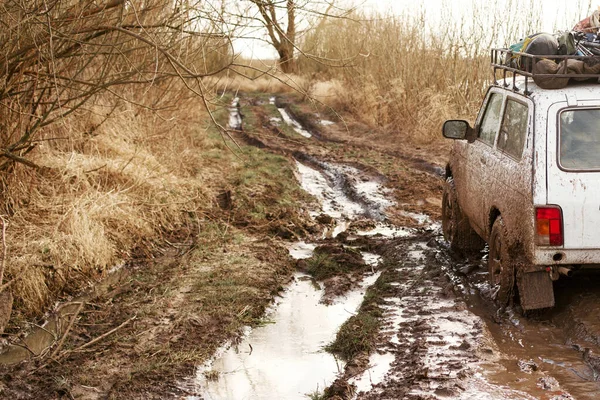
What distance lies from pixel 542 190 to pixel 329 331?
2231 millimetres

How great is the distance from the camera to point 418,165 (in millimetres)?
15375

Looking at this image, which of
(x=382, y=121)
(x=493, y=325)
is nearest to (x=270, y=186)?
(x=493, y=325)

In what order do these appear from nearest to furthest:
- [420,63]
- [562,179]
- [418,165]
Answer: [562,179], [418,165], [420,63]

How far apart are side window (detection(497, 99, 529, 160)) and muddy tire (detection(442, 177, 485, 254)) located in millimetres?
1729

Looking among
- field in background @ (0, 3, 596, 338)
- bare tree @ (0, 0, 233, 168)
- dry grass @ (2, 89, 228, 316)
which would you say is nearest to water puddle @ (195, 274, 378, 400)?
field in background @ (0, 3, 596, 338)

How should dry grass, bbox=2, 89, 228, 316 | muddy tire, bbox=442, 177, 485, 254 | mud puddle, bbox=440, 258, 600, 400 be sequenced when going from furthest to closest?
muddy tire, bbox=442, 177, 485, 254, dry grass, bbox=2, 89, 228, 316, mud puddle, bbox=440, 258, 600, 400

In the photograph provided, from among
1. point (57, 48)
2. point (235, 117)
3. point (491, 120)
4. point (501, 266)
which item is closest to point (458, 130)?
point (491, 120)

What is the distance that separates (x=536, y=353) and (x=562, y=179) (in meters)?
1.25

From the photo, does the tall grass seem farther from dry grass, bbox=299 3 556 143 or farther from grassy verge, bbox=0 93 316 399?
grassy verge, bbox=0 93 316 399

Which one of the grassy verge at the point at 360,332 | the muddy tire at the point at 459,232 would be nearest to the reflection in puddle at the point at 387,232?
the muddy tire at the point at 459,232

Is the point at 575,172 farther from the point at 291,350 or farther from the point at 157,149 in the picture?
the point at 157,149

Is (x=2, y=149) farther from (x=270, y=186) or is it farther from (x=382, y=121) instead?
(x=382, y=121)

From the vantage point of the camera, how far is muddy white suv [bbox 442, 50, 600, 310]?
5.54 meters

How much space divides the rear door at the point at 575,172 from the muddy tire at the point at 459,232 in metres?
2.68
